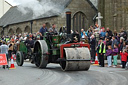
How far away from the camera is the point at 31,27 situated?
151ft

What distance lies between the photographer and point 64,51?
1365 centimetres

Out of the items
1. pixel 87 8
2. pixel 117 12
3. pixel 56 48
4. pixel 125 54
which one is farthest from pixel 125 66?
pixel 87 8

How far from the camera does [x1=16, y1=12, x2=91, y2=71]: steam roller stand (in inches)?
517

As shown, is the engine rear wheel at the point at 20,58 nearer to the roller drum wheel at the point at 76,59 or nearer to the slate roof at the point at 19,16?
the roller drum wheel at the point at 76,59

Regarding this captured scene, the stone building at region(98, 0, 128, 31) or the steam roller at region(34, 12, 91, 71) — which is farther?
the stone building at region(98, 0, 128, 31)

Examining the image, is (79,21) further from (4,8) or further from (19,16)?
(4,8)

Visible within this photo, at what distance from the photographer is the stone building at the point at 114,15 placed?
105 feet

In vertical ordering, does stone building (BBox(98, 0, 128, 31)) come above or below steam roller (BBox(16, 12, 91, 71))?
above

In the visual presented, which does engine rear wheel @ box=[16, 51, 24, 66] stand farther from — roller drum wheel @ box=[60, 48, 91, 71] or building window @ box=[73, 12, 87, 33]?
building window @ box=[73, 12, 87, 33]

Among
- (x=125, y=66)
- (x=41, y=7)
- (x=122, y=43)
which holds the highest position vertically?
(x=41, y=7)

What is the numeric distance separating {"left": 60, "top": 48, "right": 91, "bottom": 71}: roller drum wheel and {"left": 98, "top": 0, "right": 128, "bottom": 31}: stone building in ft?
62.5

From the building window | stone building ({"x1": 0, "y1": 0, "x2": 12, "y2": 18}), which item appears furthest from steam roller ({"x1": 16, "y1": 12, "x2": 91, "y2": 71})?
stone building ({"x1": 0, "y1": 0, "x2": 12, "y2": 18})

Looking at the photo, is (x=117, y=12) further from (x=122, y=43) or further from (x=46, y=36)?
(x=46, y=36)

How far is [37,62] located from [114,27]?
1938cm
